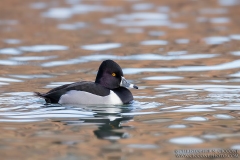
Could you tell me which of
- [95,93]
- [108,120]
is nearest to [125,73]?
[95,93]

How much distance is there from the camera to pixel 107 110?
30.4 feet

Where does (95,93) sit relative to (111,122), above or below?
above

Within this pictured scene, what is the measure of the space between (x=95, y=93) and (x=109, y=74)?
0.55 metres

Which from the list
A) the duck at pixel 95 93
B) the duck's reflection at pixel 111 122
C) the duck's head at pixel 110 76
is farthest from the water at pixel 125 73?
the duck's head at pixel 110 76

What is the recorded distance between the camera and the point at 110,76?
997 centimetres

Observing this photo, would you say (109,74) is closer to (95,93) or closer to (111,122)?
(95,93)

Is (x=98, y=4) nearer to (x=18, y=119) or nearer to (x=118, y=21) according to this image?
(x=118, y=21)

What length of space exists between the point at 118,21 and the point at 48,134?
43.2 ft

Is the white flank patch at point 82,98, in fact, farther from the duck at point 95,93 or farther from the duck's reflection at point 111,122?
the duck's reflection at point 111,122

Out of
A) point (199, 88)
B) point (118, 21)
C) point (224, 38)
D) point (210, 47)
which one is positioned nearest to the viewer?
point (199, 88)

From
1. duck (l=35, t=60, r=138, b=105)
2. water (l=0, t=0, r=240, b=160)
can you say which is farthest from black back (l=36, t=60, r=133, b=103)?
water (l=0, t=0, r=240, b=160)

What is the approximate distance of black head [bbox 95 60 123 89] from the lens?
32.6ft

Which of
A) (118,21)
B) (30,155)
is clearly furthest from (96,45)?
(30,155)

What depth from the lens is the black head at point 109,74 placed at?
32.6 ft
